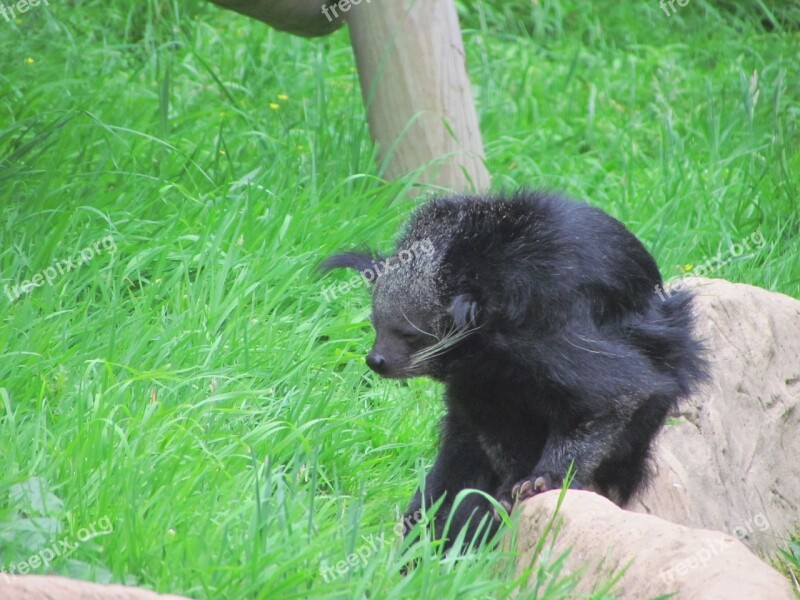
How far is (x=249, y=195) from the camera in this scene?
4.45 metres

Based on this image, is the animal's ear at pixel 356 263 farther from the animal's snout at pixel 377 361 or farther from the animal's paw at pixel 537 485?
the animal's paw at pixel 537 485

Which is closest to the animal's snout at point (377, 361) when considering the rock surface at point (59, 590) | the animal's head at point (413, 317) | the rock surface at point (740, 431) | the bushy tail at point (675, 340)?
the animal's head at point (413, 317)

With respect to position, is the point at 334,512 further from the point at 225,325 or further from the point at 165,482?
the point at 225,325

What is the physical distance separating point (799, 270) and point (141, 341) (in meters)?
3.30

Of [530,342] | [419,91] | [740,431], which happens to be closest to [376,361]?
[530,342]

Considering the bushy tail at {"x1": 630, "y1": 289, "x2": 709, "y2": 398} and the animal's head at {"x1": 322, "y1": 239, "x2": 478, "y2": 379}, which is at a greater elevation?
the animal's head at {"x1": 322, "y1": 239, "x2": 478, "y2": 379}

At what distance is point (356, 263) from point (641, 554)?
143 cm

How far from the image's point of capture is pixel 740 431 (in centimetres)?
409

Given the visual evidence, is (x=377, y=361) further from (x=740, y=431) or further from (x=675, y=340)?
(x=740, y=431)

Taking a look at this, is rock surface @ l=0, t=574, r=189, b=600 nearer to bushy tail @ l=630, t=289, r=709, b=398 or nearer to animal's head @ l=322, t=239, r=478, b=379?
animal's head @ l=322, t=239, r=478, b=379

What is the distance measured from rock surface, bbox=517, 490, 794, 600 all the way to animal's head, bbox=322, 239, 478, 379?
55 centimetres

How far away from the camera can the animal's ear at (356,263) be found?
3457 mm

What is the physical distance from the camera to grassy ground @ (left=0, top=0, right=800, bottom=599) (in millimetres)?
2625

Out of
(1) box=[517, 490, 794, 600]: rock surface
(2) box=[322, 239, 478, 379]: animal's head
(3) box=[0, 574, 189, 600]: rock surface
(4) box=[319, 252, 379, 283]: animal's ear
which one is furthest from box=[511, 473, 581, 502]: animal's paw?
(3) box=[0, 574, 189, 600]: rock surface
